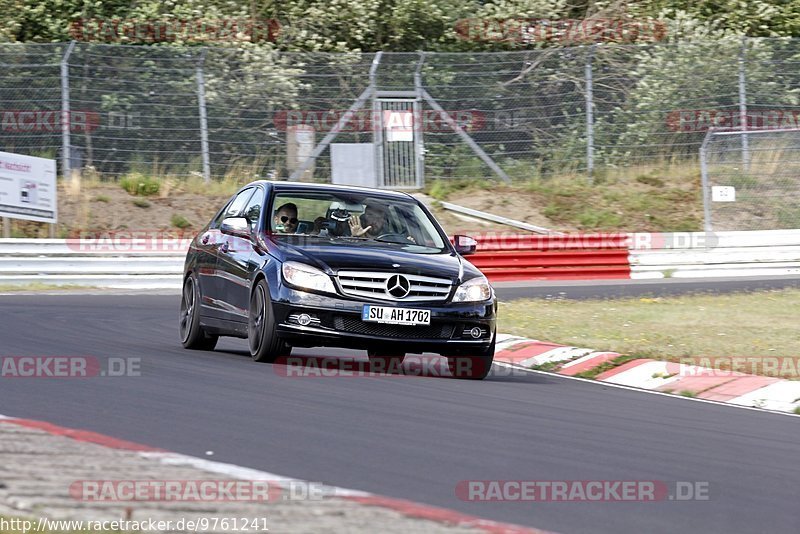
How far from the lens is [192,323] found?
11.9 m

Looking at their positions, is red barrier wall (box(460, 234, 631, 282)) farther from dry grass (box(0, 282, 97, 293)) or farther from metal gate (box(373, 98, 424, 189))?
dry grass (box(0, 282, 97, 293))

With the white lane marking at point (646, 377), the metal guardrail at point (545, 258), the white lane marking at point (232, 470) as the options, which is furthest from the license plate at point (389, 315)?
the metal guardrail at point (545, 258)

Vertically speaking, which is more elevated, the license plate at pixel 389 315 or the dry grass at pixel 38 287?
the license plate at pixel 389 315

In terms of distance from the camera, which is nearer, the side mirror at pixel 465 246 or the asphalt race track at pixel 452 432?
the asphalt race track at pixel 452 432

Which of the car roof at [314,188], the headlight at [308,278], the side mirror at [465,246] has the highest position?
the car roof at [314,188]

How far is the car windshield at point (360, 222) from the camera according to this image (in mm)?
10922

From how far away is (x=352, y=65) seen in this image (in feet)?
83.1

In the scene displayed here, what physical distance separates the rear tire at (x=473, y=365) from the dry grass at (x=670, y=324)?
1.91 m

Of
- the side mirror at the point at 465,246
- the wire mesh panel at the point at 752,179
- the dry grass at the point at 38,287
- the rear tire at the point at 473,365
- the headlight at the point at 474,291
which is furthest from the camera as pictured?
the wire mesh panel at the point at 752,179

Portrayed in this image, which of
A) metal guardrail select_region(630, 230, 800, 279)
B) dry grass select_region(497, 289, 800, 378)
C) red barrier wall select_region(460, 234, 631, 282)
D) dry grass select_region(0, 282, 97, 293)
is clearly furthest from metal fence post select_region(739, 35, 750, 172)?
dry grass select_region(0, 282, 97, 293)

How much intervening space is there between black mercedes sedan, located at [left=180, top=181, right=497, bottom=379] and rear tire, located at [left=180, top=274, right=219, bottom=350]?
0.8 inches

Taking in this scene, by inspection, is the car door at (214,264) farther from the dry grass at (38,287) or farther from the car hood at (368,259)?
the dry grass at (38,287)

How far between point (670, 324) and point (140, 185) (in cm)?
1312

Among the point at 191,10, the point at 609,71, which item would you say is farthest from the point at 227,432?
the point at 191,10
